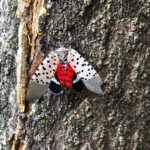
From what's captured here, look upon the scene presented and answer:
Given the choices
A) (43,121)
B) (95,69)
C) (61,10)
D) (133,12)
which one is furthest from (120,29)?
(43,121)

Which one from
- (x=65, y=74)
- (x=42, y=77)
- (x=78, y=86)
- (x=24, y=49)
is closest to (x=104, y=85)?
(x=78, y=86)

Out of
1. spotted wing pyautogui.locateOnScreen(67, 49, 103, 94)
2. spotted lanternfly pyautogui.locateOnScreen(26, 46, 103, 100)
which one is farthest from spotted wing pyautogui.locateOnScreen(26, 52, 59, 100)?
spotted wing pyautogui.locateOnScreen(67, 49, 103, 94)

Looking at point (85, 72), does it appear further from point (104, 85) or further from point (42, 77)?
point (42, 77)

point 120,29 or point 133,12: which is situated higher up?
point 133,12

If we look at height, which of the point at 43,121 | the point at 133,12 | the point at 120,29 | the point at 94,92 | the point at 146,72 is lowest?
the point at 43,121

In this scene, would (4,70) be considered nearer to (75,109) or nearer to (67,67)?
(67,67)

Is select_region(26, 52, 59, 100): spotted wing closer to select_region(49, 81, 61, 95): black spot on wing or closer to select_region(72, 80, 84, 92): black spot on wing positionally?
select_region(49, 81, 61, 95): black spot on wing
